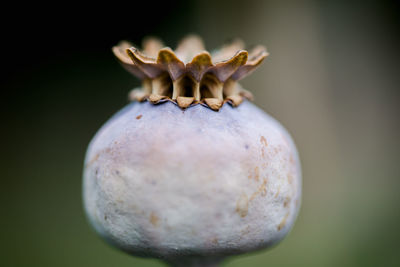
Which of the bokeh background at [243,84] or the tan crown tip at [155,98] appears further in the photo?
the bokeh background at [243,84]

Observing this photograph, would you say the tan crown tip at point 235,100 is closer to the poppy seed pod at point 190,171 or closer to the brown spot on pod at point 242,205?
the poppy seed pod at point 190,171

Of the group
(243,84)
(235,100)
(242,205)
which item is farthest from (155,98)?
(243,84)

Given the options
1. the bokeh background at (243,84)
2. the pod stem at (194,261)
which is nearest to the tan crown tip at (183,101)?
the pod stem at (194,261)

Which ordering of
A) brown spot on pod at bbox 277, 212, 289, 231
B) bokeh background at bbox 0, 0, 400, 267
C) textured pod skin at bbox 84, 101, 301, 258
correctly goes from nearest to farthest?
textured pod skin at bbox 84, 101, 301, 258
brown spot on pod at bbox 277, 212, 289, 231
bokeh background at bbox 0, 0, 400, 267

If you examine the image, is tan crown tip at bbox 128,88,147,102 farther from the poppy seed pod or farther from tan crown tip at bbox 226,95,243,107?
tan crown tip at bbox 226,95,243,107

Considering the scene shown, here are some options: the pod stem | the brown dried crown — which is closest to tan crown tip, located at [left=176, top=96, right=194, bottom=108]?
the brown dried crown

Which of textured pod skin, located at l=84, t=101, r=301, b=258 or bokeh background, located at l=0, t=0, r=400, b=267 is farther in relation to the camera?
bokeh background, located at l=0, t=0, r=400, b=267

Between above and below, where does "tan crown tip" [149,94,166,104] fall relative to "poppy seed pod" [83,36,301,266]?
above

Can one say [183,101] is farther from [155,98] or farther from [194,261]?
[194,261]
